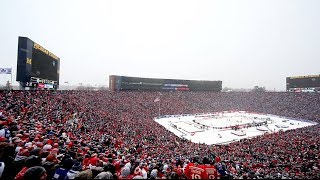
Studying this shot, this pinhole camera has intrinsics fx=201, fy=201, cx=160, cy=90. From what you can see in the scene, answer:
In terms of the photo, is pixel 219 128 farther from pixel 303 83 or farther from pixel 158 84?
pixel 303 83

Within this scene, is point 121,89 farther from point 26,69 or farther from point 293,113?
point 293,113

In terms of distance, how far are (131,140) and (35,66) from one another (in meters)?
19.4

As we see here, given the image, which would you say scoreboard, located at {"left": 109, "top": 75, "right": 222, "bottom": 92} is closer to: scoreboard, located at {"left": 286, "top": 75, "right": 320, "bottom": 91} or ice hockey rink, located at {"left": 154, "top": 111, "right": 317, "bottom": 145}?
ice hockey rink, located at {"left": 154, "top": 111, "right": 317, "bottom": 145}

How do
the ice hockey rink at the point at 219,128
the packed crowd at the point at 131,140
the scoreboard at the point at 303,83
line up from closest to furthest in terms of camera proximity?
the packed crowd at the point at 131,140 < the ice hockey rink at the point at 219,128 < the scoreboard at the point at 303,83

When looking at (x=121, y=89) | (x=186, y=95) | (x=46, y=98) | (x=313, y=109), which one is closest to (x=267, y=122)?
(x=313, y=109)

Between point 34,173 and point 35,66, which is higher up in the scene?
point 35,66

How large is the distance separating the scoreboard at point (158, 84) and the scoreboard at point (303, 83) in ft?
86.5

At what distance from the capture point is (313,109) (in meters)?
57.5

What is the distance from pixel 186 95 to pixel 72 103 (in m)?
45.4

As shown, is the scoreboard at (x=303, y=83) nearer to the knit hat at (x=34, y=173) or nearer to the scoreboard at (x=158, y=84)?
the scoreboard at (x=158, y=84)

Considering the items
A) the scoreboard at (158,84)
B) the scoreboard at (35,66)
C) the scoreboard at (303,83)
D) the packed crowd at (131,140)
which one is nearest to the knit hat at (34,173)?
the packed crowd at (131,140)

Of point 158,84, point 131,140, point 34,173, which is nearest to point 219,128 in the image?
point 131,140

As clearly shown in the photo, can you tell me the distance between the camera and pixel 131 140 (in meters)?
24.1

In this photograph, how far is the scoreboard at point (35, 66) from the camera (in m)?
27.5
